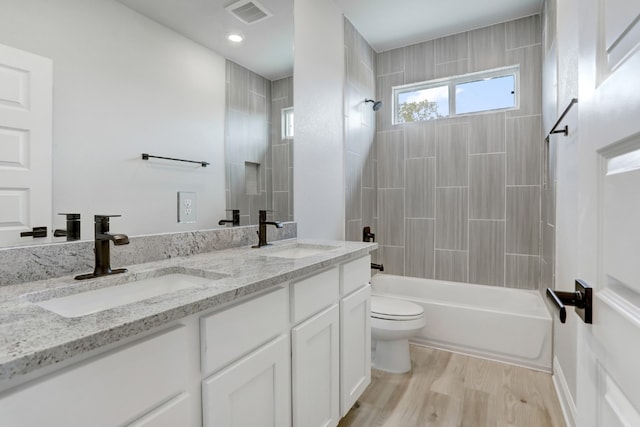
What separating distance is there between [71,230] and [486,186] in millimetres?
3021

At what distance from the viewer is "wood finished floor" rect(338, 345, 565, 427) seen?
1812mm

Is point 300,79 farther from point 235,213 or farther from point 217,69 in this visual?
point 235,213

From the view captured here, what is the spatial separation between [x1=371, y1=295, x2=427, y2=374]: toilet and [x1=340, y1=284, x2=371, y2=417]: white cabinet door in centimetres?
39

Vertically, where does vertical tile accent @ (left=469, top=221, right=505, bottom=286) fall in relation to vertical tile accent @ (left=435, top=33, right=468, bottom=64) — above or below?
below

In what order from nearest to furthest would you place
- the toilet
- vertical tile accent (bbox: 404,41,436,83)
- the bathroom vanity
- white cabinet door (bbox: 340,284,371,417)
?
the bathroom vanity, white cabinet door (bbox: 340,284,371,417), the toilet, vertical tile accent (bbox: 404,41,436,83)

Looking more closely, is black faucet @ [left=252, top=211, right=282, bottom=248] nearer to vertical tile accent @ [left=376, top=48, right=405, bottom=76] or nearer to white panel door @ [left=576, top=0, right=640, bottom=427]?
white panel door @ [left=576, top=0, right=640, bottom=427]

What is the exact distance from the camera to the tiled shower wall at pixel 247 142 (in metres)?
1.82

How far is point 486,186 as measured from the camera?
9.86ft

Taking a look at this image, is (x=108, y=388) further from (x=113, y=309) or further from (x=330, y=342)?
(x=330, y=342)

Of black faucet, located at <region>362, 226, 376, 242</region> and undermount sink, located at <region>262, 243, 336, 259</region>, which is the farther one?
black faucet, located at <region>362, 226, 376, 242</region>

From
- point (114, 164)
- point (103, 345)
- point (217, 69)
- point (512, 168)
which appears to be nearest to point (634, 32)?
point (103, 345)

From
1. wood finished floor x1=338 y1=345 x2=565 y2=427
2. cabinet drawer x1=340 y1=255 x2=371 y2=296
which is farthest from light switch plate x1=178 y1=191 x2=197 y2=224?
wood finished floor x1=338 y1=345 x2=565 y2=427

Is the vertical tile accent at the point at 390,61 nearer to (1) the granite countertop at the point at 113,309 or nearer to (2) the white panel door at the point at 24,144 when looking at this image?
(1) the granite countertop at the point at 113,309

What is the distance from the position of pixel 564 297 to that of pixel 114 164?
56.7 inches
